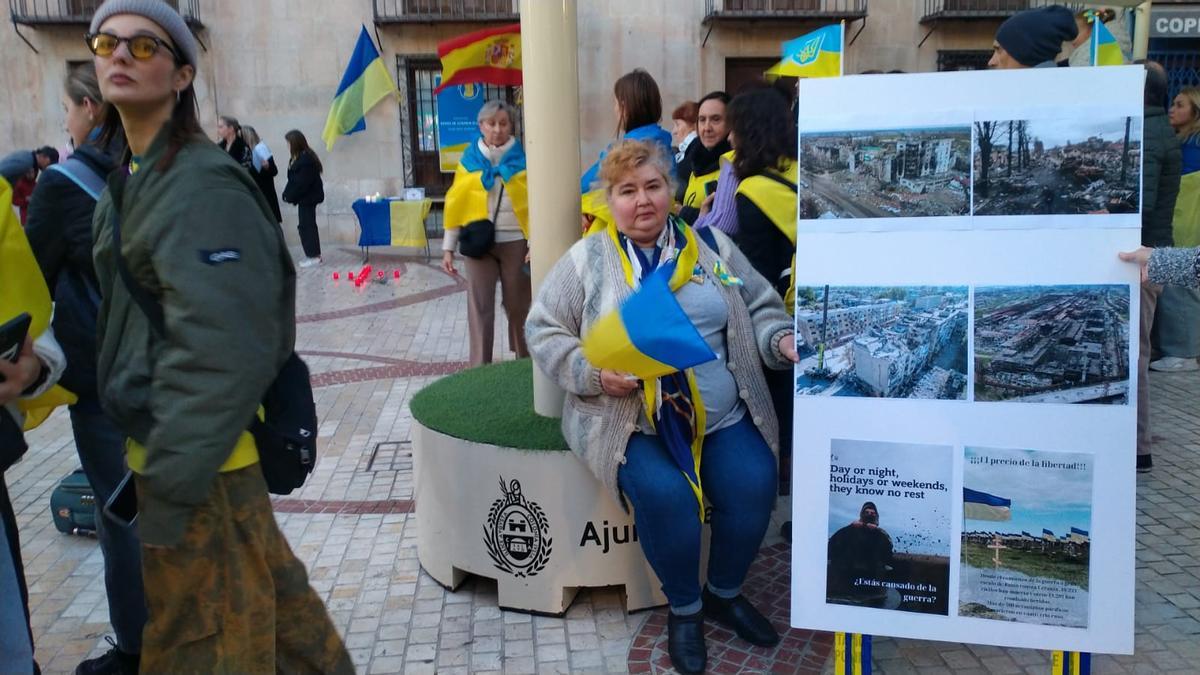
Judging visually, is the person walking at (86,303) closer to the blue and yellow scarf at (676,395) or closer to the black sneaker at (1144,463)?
the blue and yellow scarf at (676,395)

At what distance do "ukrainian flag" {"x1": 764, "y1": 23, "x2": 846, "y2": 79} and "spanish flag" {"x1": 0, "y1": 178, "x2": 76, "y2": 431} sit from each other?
213 inches

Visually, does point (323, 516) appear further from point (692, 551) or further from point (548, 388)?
point (692, 551)

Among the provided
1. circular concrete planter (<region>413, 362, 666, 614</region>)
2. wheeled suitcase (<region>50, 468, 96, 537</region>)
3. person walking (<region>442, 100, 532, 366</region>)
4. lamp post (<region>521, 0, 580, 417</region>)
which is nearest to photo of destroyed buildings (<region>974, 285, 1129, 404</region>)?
circular concrete planter (<region>413, 362, 666, 614</region>)

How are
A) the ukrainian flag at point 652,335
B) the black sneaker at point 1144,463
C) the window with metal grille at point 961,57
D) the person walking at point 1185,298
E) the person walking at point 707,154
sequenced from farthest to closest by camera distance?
Result: the window with metal grille at point 961,57
the person walking at point 1185,298
the black sneaker at point 1144,463
the person walking at point 707,154
the ukrainian flag at point 652,335

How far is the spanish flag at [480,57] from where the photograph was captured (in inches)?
282

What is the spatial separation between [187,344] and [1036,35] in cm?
274

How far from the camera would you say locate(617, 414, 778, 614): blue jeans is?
2922mm

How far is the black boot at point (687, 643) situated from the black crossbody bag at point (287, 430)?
1.44m

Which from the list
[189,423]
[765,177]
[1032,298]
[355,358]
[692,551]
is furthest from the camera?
[355,358]

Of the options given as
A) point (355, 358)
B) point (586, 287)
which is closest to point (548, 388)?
point (586, 287)

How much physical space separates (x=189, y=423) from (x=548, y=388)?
1935 millimetres

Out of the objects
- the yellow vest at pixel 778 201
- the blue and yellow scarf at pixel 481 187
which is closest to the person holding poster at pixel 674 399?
the yellow vest at pixel 778 201

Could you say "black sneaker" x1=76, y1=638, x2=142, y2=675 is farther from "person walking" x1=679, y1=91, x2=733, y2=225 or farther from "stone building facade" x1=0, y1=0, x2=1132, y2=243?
"stone building facade" x1=0, y1=0, x2=1132, y2=243

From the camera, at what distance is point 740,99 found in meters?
3.66
